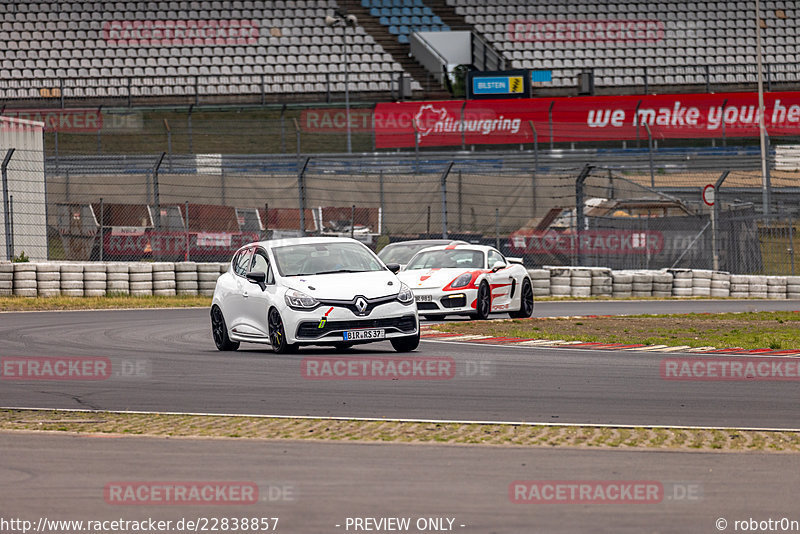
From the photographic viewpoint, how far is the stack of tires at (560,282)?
25688mm

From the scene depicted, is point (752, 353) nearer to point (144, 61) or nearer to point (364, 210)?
point (364, 210)

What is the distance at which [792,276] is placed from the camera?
27562mm

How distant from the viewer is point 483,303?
17969mm

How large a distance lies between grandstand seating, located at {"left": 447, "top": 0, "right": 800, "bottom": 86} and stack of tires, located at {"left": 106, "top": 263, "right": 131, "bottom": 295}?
70.6 ft

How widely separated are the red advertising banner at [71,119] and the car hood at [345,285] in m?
23.8

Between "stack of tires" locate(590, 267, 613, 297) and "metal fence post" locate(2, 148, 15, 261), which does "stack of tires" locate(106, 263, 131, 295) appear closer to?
"metal fence post" locate(2, 148, 15, 261)

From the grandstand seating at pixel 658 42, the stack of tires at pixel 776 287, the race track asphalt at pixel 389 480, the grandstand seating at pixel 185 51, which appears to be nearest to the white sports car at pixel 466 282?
the stack of tires at pixel 776 287

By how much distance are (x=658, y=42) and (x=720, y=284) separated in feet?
60.6

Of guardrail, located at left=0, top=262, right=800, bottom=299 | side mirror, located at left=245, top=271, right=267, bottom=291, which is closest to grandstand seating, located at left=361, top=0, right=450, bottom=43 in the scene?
guardrail, located at left=0, top=262, right=800, bottom=299

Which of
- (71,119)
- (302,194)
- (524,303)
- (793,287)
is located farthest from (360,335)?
(71,119)

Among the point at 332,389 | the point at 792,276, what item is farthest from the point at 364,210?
the point at 332,389

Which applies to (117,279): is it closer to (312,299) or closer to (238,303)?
(238,303)

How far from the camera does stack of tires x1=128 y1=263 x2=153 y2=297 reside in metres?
23.5

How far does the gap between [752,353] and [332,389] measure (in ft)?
17.6
